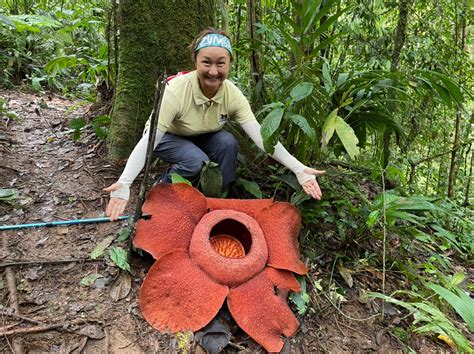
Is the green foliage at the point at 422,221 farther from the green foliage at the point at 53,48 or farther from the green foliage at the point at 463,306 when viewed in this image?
the green foliage at the point at 53,48

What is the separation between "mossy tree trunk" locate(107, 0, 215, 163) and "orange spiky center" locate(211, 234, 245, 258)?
1190 millimetres

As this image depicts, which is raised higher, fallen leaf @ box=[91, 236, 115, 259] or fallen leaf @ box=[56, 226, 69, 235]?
fallen leaf @ box=[56, 226, 69, 235]

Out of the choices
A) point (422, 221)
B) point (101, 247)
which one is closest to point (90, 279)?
point (101, 247)

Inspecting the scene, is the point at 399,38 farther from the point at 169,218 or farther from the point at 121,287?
the point at 121,287

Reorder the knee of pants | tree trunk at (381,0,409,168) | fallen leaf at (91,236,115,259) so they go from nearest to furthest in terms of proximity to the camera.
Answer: fallen leaf at (91,236,115,259) → the knee of pants → tree trunk at (381,0,409,168)

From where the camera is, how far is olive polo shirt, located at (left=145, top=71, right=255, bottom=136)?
224 centimetres

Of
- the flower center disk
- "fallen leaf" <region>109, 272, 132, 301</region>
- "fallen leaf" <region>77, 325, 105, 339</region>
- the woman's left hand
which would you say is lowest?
"fallen leaf" <region>77, 325, 105, 339</region>

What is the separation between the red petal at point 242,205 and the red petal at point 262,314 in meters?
0.47

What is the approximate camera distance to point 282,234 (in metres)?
2.19

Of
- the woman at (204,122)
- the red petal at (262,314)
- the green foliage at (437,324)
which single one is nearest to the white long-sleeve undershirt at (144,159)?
the woman at (204,122)

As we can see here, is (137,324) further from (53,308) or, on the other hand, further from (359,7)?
(359,7)

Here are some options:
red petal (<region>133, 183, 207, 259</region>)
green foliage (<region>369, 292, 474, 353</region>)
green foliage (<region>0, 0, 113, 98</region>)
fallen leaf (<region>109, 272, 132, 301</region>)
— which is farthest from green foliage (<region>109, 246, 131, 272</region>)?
green foliage (<region>0, 0, 113, 98</region>)

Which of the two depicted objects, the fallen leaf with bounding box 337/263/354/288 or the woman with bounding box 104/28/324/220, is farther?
the fallen leaf with bounding box 337/263/354/288

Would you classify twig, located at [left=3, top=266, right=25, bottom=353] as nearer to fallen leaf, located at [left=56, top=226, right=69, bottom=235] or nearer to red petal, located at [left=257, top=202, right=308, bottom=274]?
fallen leaf, located at [left=56, top=226, right=69, bottom=235]
